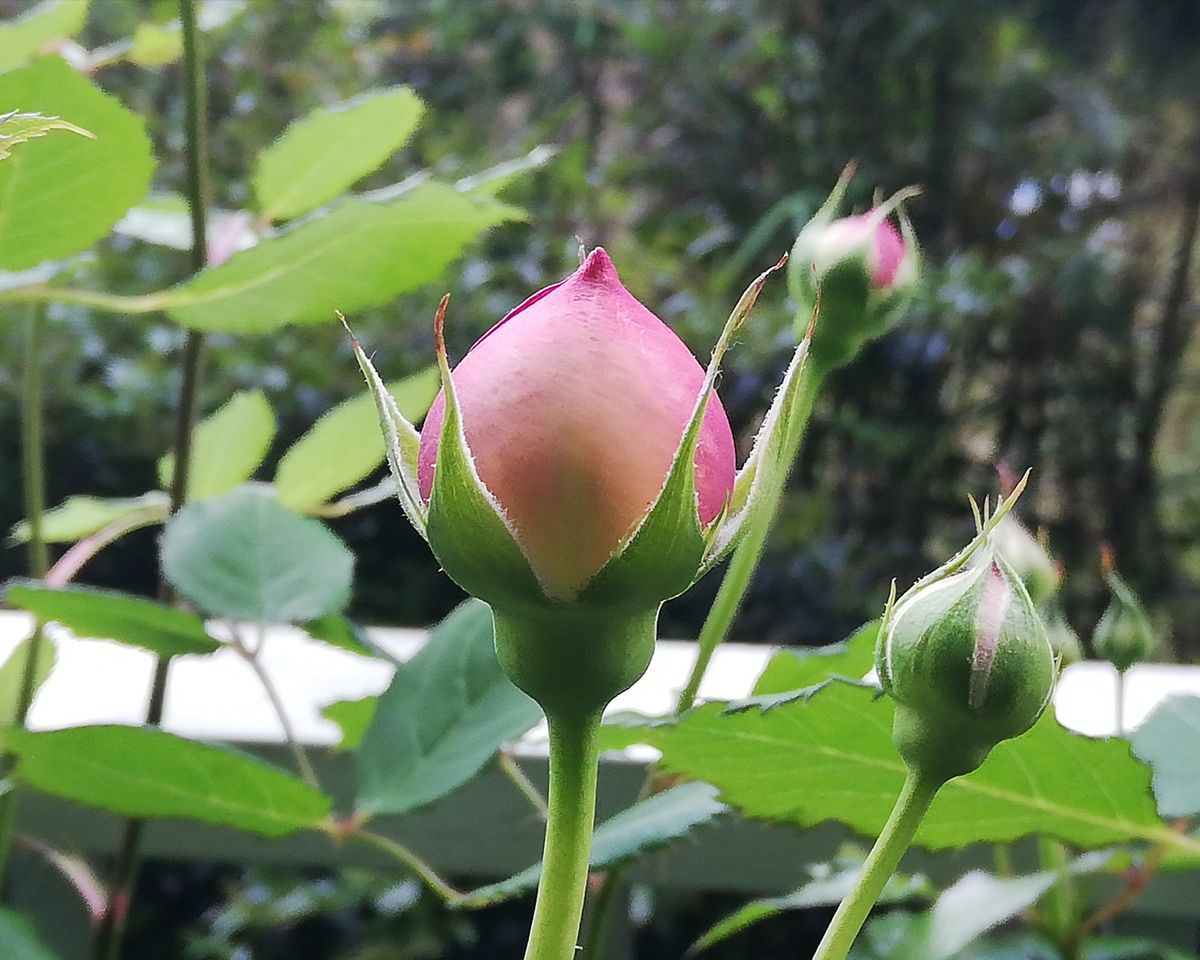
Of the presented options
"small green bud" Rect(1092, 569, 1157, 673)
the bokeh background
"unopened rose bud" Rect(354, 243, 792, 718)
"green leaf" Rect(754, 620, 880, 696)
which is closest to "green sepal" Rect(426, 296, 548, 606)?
"unopened rose bud" Rect(354, 243, 792, 718)

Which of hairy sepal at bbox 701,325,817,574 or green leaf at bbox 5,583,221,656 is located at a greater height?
hairy sepal at bbox 701,325,817,574

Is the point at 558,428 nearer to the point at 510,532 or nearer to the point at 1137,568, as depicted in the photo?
the point at 510,532

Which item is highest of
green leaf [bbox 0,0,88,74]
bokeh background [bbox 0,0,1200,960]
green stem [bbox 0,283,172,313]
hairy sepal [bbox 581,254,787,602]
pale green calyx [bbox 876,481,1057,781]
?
green leaf [bbox 0,0,88,74]

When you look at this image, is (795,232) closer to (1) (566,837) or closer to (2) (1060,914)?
(2) (1060,914)

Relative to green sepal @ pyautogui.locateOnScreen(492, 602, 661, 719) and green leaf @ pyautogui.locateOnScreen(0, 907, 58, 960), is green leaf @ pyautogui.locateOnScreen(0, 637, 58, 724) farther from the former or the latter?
green sepal @ pyautogui.locateOnScreen(492, 602, 661, 719)

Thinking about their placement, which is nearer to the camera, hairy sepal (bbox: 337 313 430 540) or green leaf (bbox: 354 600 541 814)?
hairy sepal (bbox: 337 313 430 540)

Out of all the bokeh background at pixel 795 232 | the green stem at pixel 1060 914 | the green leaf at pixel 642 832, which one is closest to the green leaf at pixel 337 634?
the green leaf at pixel 642 832

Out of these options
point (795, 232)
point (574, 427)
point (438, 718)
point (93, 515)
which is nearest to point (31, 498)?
point (93, 515)
